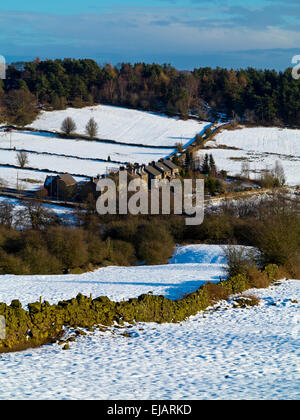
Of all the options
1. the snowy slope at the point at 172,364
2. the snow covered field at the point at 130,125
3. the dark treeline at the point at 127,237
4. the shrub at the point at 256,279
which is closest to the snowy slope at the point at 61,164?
the snow covered field at the point at 130,125

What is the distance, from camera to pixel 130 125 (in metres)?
93.8

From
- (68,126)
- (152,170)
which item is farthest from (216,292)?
(68,126)

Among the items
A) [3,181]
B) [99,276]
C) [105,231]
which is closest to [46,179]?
[3,181]

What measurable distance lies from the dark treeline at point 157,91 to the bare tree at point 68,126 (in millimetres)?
8963

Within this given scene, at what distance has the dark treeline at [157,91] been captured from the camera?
10100 cm

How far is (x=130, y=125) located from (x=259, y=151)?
27254 mm

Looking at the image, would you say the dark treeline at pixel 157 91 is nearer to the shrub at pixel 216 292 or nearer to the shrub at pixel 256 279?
the shrub at pixel 256 279

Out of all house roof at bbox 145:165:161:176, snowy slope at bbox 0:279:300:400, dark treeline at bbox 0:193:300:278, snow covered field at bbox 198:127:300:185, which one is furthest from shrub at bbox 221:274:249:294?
snow covered field at bbox 198:127:300:185

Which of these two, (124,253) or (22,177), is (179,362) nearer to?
(124,253)

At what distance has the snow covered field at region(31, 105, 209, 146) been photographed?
280 feet

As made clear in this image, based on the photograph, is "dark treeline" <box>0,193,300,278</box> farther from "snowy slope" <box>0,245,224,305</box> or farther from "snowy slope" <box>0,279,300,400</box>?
"snowy slope" <box>0,279,300,400</box>

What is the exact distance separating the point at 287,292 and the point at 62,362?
1223 centimetres

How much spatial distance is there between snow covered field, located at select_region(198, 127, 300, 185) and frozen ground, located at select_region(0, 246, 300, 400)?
47035mm
